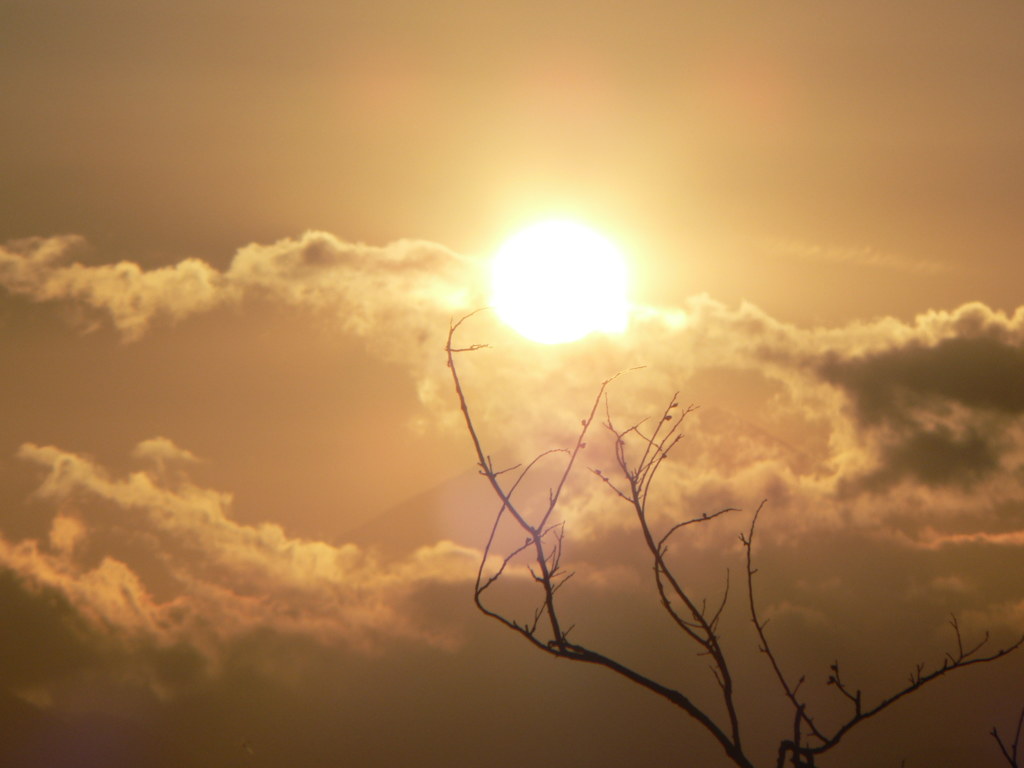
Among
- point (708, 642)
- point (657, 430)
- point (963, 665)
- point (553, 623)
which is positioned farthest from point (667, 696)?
point (657, 430)

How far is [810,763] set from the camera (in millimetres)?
6930

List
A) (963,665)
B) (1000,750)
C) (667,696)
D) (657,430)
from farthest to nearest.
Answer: (657,430) → (1000,750) → (963,665) → (667,696)

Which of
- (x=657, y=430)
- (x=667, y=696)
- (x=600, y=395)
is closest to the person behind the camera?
(x=667, y=696)

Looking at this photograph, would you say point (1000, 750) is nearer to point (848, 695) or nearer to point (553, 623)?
point (848, 695)

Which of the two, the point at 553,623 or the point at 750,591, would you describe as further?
the point at 750,591

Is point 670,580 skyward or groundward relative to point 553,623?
skyward

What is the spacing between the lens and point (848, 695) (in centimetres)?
795

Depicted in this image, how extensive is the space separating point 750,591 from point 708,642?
68 cm

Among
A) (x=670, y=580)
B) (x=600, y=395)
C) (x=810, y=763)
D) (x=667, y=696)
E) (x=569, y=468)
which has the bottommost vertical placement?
(x=810, y=763)

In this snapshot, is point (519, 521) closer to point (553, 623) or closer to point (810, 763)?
point (553, 623)

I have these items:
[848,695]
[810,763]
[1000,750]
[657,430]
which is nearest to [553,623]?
[810,763]

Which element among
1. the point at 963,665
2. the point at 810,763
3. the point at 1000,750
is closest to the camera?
the point at 810,763

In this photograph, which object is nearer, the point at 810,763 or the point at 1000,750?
the point at 810,763

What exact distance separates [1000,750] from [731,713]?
3356 millimetres
